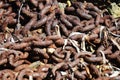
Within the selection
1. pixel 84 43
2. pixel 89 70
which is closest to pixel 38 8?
pixel 84 43

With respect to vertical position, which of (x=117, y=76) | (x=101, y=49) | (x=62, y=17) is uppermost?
(x=62, y=17)

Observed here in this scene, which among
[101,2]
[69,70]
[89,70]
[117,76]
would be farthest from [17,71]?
[101,2]

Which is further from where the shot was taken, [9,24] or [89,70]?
[9,24]

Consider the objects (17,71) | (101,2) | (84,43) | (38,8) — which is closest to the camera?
(17,71)

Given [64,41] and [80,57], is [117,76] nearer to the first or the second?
[80,57]

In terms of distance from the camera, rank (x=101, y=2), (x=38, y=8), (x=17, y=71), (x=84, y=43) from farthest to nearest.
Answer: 1. (x=101, y=2)
2. (x=38, y=8)
3. (x=84, y=43)
4. (x=17, y=71)

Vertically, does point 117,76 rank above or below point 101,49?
below

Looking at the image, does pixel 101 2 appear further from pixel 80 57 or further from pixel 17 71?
pixel 17 71
